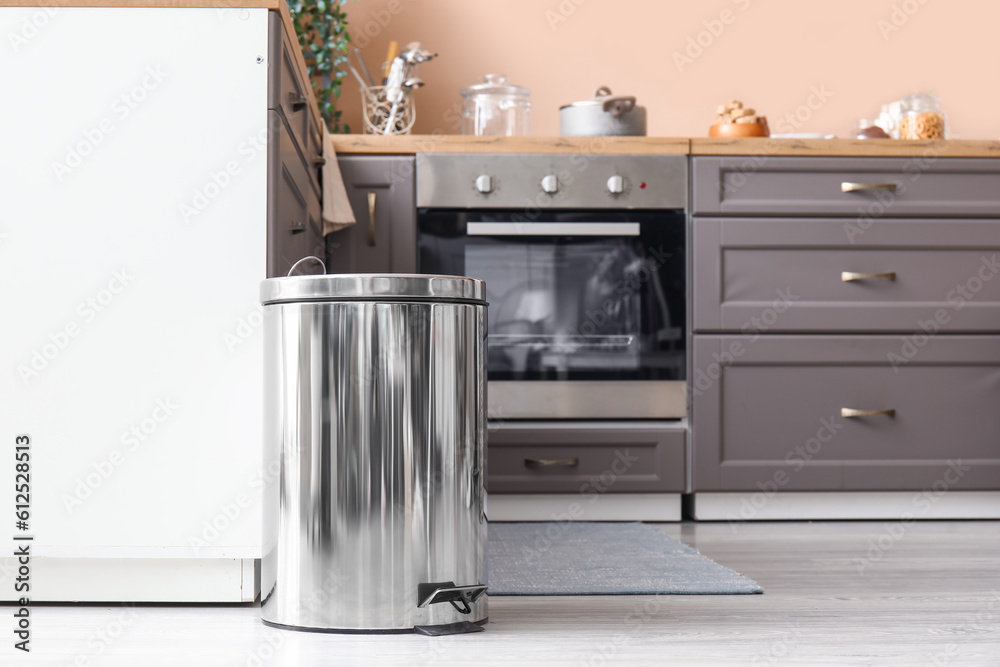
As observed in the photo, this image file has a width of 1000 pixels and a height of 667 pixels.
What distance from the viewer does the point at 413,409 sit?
3.70 feet

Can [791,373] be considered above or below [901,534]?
above

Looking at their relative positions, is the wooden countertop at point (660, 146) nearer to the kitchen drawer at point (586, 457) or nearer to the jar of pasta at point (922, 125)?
the jar of pasta at point (922, 125)

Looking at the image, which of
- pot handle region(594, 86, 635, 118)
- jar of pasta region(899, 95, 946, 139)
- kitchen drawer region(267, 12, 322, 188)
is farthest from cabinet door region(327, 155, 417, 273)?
jar of pasta region(899, 95, 946, 139)

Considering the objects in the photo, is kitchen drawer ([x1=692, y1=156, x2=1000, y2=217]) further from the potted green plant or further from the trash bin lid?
the trash bin lid

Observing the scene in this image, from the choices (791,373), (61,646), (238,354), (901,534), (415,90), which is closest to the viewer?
(61,646)

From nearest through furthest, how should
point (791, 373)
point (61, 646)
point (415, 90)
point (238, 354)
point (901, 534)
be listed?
point (61, 646), point (238, 354), point (901, 534), point (791, 373), point (415, 90)

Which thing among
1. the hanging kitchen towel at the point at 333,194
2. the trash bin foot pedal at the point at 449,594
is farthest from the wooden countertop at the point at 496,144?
the trash bin foot pedal at the point at 449,594

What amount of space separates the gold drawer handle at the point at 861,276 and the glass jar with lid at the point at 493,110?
1.01 meters

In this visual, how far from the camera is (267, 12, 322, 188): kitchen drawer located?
4.38 feet

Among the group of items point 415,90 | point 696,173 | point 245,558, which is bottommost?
point 245,558

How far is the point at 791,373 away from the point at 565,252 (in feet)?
2.15

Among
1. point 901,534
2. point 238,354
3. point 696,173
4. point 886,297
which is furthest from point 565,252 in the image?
point 238,354

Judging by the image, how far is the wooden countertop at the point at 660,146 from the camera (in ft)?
7.57

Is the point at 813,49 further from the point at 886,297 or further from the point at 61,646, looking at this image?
the point at 61,646
